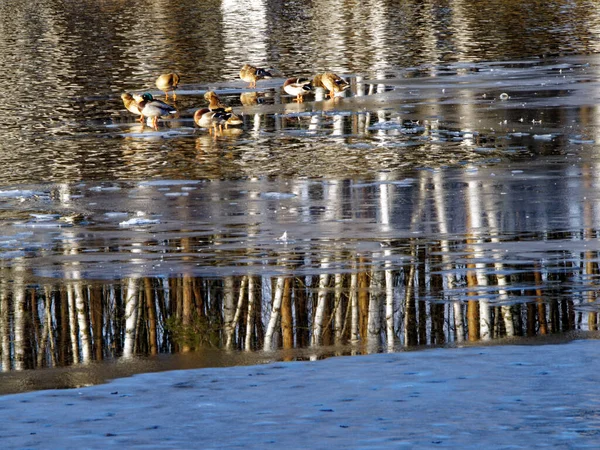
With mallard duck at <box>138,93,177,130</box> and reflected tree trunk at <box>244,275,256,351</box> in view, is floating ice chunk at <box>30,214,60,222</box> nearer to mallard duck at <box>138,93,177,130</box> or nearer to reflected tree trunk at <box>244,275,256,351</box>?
reflected tree trunk at <box>244,275,256,351</box>

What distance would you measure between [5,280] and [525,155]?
7.49 meters

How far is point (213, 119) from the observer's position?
1889cm

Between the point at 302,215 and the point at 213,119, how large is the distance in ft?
22.9

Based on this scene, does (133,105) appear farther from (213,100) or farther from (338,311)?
(338,311)

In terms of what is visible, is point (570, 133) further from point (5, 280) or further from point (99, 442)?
point (99, 442)

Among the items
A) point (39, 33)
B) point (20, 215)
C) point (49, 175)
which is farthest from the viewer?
point (39, 33)

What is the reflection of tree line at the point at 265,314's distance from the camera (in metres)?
7.82

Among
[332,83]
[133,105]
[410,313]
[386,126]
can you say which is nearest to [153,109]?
[133,105]

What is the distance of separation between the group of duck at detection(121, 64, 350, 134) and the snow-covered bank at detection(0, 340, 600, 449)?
12028 mm

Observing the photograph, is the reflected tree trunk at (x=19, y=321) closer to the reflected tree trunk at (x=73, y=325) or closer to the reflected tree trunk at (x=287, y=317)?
the reflected tree trunk at (x=73, y=325)

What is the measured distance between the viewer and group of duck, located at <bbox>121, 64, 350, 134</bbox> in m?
19.0

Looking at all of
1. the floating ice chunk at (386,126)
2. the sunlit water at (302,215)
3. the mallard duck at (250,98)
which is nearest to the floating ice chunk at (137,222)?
the sunlit water at (302,215)

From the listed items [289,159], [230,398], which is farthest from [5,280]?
[289,159]

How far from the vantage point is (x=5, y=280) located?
9.89m
